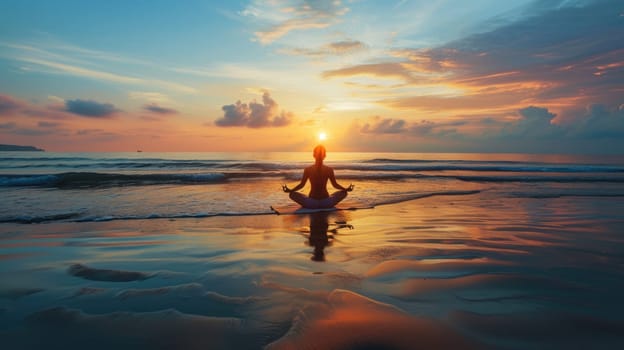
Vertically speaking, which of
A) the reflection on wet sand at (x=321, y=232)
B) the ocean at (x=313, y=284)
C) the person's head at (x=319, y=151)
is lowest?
the reflection on wet sand at (x=321, y=232)

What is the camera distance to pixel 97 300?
3.58m

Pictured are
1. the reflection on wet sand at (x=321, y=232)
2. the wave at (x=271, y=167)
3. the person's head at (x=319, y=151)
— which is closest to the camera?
the reflection on wet sand at (x=321, y=232)

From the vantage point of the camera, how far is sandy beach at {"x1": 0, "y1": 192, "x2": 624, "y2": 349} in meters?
2.81

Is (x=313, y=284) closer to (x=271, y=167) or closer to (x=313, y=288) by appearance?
(x=313, y=288)

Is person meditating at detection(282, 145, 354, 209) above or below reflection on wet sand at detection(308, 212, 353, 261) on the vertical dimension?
above

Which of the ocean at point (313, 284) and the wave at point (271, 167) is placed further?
the wave at point (271, 167)

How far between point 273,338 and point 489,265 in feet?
11.7

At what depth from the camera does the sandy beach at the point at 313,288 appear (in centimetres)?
281

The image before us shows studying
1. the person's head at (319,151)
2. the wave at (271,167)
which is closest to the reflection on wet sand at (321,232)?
the person's head at (319,151)

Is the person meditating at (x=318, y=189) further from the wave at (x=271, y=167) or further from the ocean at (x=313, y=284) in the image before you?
the wave at (x=271, y=167)

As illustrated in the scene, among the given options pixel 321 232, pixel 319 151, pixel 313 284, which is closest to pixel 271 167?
pixel 319 151

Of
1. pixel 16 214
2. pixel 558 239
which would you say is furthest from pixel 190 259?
pixel 16 214

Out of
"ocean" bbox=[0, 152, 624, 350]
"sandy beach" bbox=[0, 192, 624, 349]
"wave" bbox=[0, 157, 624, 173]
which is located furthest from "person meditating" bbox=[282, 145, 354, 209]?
"wave" bbox=[0, 157, 624, 173]

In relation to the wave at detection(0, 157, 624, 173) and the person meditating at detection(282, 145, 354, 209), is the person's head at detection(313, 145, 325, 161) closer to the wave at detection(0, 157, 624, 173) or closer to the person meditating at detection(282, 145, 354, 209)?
the person meditating at detection(282, 145, 354, 209)
